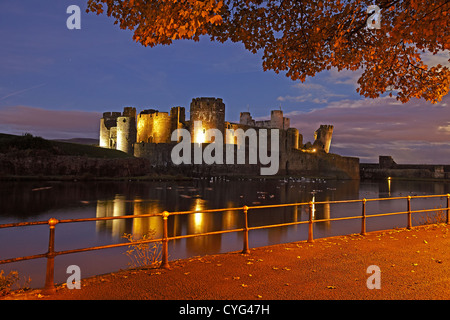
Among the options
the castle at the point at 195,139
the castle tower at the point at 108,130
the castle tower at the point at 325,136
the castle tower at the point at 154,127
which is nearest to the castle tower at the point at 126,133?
the castle at the point at 195,139

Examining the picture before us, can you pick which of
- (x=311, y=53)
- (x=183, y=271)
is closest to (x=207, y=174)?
(x=311, y=53)

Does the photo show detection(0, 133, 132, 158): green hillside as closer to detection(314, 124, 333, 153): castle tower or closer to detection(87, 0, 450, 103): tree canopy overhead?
detection(87, 0, 450, 103): tree canopy overhead

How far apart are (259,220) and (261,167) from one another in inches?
2031

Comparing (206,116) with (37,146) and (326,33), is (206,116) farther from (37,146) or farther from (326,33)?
(326,33)

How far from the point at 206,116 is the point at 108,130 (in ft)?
80.3

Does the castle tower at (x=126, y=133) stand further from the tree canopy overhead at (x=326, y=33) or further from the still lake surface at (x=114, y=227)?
the tree canopy overhead at (x=326, y=33)

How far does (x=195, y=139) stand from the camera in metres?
66.5

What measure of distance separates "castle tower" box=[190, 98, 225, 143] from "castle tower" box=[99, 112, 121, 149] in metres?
19.3

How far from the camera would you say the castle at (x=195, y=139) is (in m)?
65.4

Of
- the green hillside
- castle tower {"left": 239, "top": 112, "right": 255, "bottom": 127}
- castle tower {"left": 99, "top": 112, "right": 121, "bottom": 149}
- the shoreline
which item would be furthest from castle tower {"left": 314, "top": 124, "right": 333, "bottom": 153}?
the shoreline

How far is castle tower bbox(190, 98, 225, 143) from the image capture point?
66375 mm

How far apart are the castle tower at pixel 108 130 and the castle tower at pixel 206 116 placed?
1927 centimetres

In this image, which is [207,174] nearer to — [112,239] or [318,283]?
[112,239]
